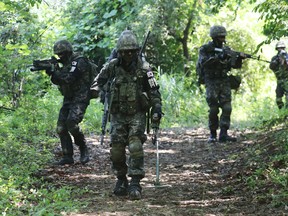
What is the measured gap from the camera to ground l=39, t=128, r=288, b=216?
19.5 ft

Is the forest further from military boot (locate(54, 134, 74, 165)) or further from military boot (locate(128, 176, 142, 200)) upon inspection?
military boot (locate(54, 134, 74, 165))

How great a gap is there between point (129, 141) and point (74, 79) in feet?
8.64

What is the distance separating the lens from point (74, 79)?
29.5 ft

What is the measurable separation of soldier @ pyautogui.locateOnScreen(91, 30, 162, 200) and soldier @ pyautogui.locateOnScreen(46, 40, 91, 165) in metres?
2.19

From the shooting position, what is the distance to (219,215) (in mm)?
5680

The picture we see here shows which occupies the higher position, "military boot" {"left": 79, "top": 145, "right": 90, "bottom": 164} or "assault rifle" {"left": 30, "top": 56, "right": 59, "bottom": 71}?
"assault rifle" {"left": 30, "top": 56, "right": 59, "bottom": 71}

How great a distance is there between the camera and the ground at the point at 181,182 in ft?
19.5

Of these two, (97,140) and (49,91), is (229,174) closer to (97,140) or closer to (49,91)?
(97,140)

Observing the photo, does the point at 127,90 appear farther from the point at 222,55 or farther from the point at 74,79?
the point at 222,55

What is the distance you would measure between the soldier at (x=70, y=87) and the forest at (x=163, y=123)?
1.66 feet

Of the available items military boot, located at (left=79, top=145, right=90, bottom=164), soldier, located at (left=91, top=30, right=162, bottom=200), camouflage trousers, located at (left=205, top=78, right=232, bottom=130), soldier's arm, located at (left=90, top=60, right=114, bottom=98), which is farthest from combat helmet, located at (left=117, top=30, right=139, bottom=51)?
camouflage trousers, located at (left=205, top=78, right=232, bottom=130)

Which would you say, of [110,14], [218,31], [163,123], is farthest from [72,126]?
[110,14]

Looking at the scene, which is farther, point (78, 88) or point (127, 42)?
point (78, 88)

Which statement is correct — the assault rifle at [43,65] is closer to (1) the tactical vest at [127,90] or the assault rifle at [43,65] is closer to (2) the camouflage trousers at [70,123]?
(2) the camouflage trousers at [70,123]
